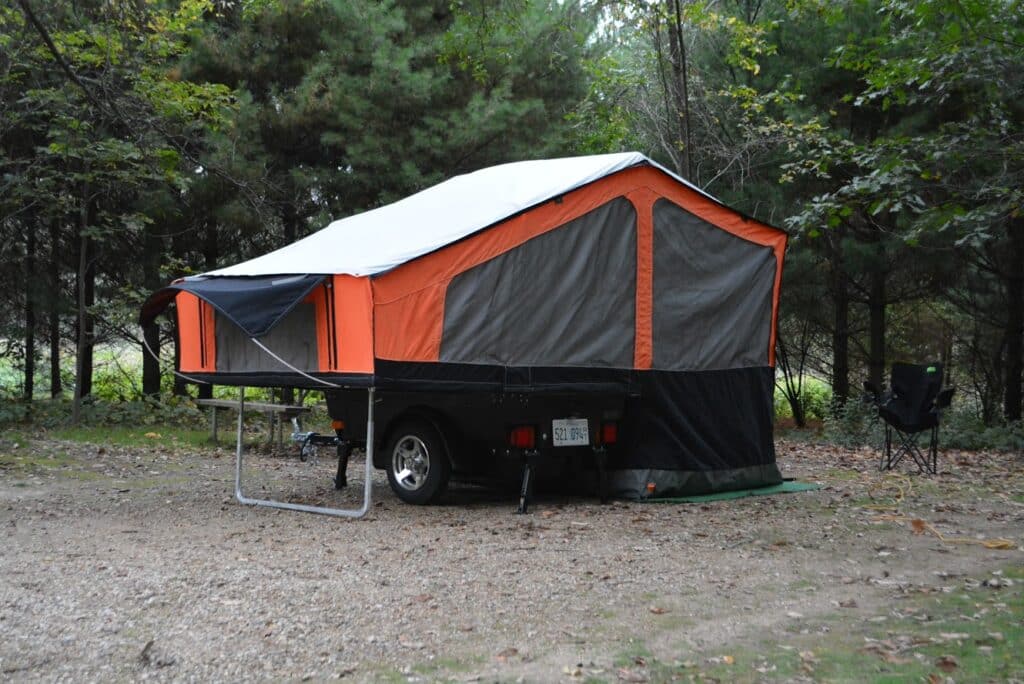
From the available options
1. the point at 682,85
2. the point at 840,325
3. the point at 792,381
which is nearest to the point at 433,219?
the point at 682,85

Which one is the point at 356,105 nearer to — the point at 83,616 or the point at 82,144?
the point at 82,144

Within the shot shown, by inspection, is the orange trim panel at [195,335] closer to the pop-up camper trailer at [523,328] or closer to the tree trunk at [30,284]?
the pop-up camper trailer at [523,328]

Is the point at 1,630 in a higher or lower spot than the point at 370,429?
lower

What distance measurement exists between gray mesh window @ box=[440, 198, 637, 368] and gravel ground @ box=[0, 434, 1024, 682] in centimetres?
124

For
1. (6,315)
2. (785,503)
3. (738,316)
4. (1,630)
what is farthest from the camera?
(6,315)

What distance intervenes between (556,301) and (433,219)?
1.19 meters

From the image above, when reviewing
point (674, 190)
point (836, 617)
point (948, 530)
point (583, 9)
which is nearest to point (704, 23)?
point (583, 9)

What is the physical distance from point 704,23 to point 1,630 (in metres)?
12.3

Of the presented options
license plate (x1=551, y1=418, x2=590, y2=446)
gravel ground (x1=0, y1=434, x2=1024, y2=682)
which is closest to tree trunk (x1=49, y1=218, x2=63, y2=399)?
gravel ground (x1=0, y1=434, x2=1024, y2=682)

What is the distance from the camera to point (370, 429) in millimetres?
7863

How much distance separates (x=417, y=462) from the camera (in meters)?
8.73

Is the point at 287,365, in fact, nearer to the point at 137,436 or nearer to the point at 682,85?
the point at 137,436

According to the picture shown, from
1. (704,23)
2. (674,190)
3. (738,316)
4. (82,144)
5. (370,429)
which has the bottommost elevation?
(370,429)

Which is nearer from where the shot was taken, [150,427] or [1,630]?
[1,630]
